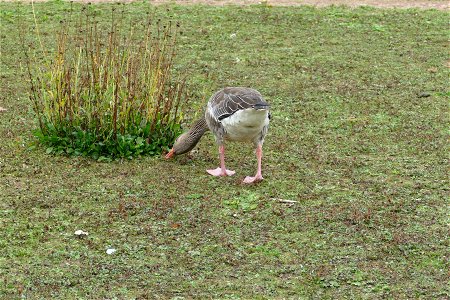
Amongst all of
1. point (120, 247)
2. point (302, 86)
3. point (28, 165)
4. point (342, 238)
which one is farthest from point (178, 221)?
point (302, 86)

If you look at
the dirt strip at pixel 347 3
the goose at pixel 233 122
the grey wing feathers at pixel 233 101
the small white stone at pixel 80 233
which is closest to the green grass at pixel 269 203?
the small white stone at pixel 80 233

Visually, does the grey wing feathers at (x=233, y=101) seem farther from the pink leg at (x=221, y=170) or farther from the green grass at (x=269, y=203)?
the green grass at (x=269, y=203)

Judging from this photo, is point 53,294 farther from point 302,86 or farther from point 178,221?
point 302,86

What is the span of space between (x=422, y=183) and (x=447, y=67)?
4.77 meters

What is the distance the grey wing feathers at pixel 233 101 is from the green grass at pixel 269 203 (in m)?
0.69

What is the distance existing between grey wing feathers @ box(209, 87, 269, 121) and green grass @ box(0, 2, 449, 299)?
2.28ft

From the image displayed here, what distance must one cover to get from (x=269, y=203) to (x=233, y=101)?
1.01 m

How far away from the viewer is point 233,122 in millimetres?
7980

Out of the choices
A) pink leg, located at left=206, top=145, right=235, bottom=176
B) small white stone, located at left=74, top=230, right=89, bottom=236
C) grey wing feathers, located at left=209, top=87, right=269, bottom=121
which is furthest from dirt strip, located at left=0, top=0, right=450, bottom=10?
small white stone, located at left=74, top=230, right=89, bottom=236

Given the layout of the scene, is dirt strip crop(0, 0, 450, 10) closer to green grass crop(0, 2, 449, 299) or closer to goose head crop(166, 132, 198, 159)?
green grass crop(0, 2, 449, 299)

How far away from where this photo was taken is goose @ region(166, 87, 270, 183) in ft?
25.5

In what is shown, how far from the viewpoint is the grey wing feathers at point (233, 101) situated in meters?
7.71

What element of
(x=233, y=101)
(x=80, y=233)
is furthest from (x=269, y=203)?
(x=80, y=233)

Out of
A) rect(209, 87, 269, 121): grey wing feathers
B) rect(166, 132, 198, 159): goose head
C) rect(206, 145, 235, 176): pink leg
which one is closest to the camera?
rect(209, 87, 269, 121): grey wing feathers
